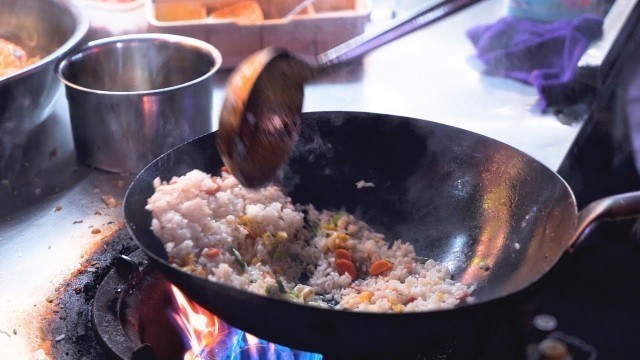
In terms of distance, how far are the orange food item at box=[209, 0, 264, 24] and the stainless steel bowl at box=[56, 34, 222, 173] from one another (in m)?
0.51

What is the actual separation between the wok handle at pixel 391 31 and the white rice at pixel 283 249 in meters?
0.39

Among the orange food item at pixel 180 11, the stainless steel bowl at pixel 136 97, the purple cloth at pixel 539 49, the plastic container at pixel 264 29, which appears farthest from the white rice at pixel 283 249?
the orange food item at pixel 180 11

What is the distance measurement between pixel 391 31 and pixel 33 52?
173 centimetres

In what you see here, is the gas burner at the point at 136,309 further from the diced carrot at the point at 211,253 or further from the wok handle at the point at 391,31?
the wok handle at the point at 391,31

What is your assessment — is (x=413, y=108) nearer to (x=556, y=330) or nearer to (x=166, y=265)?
(x=556, y=330)

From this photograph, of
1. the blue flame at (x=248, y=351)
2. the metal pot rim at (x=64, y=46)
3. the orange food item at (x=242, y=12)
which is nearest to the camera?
the blue flame at (x=248, y=351)

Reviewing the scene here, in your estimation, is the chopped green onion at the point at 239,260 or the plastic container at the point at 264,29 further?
the plastic container at the point at 264,29

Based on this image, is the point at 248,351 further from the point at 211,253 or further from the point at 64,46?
the point at 64,46

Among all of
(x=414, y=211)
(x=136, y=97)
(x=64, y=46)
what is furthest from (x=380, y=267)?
(x=64, y=46)

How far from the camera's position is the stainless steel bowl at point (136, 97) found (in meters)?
2.02

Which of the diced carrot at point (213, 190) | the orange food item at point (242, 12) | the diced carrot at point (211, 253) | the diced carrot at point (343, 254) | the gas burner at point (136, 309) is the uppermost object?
the orange food item at point (242, 12)

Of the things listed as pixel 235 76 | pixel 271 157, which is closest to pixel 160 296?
pixel 271 157

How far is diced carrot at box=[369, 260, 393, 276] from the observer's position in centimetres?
163

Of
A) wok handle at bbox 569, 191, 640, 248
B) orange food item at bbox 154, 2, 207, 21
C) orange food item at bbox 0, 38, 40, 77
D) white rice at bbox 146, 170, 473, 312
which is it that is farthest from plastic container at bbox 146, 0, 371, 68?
wok handle at bbox 569, 191, 640, 248
